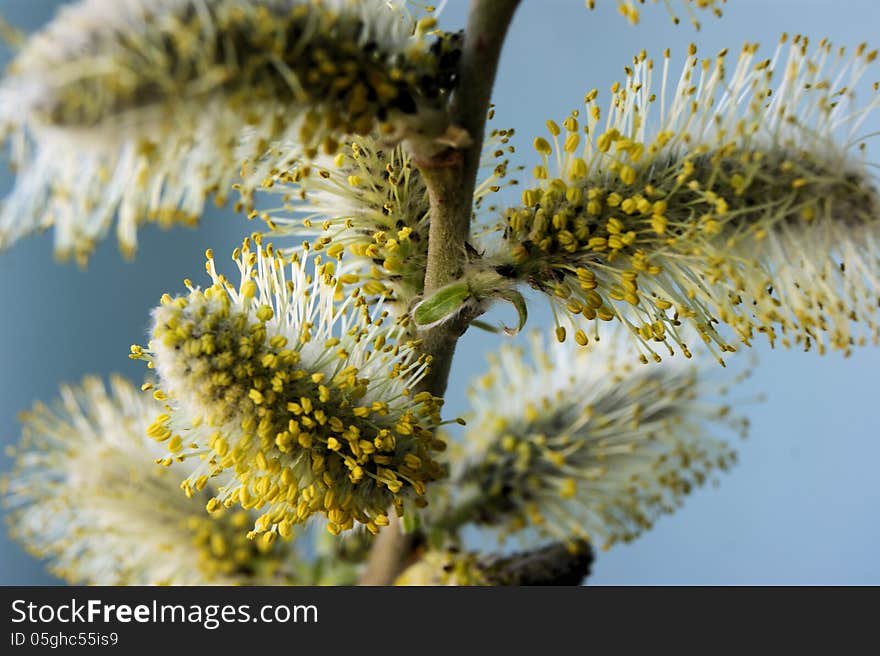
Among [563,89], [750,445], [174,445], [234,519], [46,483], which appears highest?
[563,89]

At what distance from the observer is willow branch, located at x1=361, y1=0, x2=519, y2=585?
568 mm

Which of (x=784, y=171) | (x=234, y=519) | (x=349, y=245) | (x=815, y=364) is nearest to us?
(x=784, y=171)

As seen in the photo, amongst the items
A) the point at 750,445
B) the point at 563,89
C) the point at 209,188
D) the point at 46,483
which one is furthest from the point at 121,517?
the point at 750,445

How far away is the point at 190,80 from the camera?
480mm

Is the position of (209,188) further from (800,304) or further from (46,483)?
(46,483)

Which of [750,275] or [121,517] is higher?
[121,517]

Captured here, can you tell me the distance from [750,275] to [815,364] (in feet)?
4.75

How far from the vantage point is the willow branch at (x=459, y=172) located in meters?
0.57

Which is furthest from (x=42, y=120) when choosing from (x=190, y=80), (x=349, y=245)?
(x=349, y=245)

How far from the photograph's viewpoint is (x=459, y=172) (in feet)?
1.97

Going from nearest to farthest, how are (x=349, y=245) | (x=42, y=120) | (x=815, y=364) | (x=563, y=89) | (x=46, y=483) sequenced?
(x=42, y=120), (x=349, y=245), (x=46, y=483), (x=563, y=89), (x=815, y=364)

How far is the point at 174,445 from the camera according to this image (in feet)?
2.35

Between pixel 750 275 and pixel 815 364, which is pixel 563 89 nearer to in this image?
pixel 815 364

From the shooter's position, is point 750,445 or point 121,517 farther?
point 750,445
